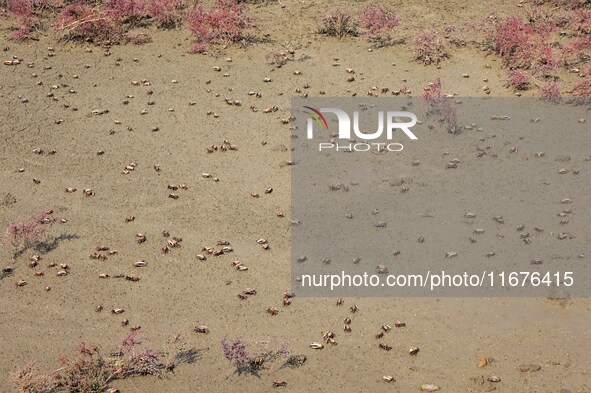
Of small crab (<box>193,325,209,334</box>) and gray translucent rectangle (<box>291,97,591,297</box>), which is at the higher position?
gray translucent rectangle (<box>291,97,591,297</box>)

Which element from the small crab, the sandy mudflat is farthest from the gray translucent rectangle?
the small crab

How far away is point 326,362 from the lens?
898cm

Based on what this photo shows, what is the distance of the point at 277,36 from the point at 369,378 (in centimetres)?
897

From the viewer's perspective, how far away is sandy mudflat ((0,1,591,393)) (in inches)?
355

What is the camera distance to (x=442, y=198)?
1158 cm

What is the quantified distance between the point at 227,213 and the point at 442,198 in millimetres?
2974

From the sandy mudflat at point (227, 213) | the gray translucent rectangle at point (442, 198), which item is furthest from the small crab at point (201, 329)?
the gray translucent rectangle at point (442, 198)

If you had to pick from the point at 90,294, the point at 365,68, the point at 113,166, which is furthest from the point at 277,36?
the point at 90,294

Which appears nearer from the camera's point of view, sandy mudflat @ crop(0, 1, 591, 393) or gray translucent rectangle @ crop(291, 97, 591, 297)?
sandy mudflat @ crop(0, 1, 591, 393)

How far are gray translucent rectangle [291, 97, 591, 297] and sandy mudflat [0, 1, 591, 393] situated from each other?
8 cm

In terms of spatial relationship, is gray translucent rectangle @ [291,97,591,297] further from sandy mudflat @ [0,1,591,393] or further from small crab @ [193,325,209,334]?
small crab @ [193,325,209,334]

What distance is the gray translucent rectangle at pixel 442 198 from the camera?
10.2 metres

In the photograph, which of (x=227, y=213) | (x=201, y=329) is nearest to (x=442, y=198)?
(x=227, y=213)

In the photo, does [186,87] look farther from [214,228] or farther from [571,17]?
[571,17]
